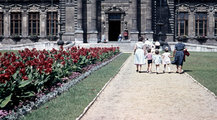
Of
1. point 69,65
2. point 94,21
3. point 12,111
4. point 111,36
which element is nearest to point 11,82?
point 12,111

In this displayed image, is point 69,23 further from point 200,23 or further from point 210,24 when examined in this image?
point 210,24

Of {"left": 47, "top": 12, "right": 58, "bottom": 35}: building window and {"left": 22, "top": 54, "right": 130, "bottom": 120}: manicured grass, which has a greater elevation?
{"left": 47, "top": 12, "right": 58, "bottom": 35}: building window

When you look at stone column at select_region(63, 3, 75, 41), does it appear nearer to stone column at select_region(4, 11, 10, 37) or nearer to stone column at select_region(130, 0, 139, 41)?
stone column at select_region(130, 0, 139, 41)

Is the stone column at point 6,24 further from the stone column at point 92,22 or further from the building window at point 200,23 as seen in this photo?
the building window at point 200,23

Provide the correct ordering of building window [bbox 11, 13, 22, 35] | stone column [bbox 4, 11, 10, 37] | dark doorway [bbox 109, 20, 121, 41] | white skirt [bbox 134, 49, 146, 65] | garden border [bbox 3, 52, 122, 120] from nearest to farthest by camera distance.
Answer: garden border [bbox 3, 52, 122, 120] < white skirt [bbox 134, 49, 146, 65] < dark doorway [bbox 109, 20, 121, 41] < stone column [bbox 4, 11, 10, 37] < building window [bbox 11, 13, 22, 35]

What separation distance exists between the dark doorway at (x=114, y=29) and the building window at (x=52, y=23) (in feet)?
25.3

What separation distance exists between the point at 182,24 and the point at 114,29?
9.45 metres

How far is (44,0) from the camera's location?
45.8 metres

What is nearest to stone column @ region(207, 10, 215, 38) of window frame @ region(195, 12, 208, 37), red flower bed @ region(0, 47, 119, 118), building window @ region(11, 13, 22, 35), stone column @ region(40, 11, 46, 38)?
window frame @ region(195, 12, 208, 37)

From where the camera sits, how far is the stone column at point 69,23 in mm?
42250

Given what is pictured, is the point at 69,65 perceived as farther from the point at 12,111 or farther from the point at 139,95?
the point at 12,111

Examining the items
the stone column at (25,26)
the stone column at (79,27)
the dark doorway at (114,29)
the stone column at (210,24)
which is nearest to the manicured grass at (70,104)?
the stone column at (79,27)

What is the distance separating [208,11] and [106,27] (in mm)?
14545

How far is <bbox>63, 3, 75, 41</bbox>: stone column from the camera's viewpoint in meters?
42.2
